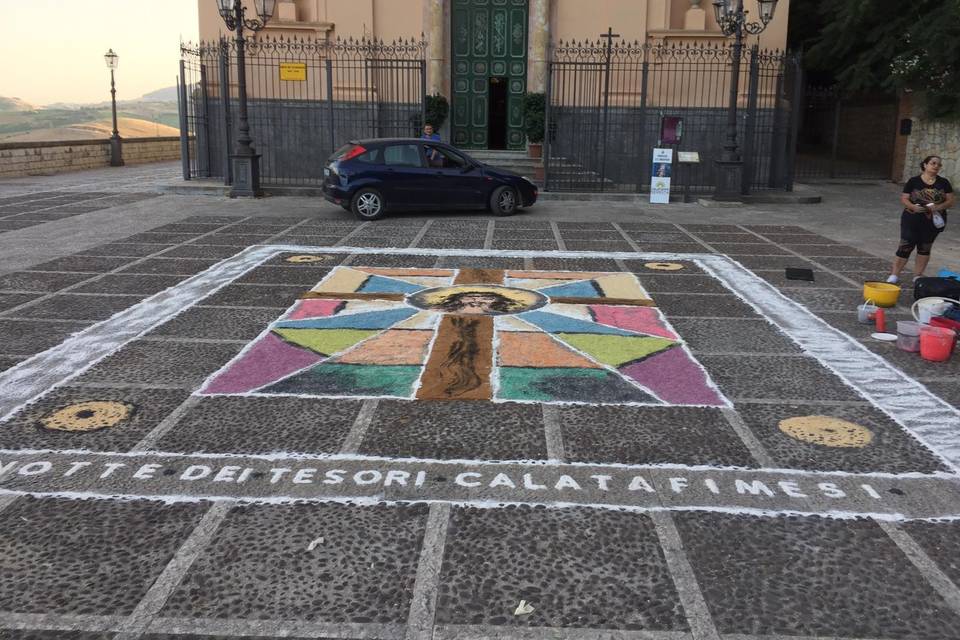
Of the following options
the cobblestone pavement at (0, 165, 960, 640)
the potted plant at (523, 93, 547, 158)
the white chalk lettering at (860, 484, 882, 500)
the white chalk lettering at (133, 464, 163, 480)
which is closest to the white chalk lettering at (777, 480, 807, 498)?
the cobblestone pavement at (0, 165, 960, 640)

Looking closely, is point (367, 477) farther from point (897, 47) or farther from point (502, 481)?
point (897, 47)

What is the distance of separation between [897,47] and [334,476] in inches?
940

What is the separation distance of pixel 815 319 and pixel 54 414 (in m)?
6.39

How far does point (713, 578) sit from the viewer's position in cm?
329

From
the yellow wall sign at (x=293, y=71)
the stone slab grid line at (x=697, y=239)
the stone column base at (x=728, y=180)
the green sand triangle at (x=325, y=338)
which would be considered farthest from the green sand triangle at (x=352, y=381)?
the yellow wall sign at (x=293, y=71)

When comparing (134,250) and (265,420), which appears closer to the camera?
(265,420)

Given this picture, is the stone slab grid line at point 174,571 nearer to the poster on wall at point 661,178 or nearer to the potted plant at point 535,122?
the poster on wall at point 661,178

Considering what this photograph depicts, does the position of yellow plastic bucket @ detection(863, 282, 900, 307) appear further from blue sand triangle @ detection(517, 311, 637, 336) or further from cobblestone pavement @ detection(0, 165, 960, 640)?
blue sand triangle @ detection(517, 311, 637, 336)

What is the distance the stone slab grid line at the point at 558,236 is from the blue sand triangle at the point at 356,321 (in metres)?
4.59

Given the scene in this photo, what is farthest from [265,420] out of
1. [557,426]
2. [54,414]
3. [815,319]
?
[815,319]

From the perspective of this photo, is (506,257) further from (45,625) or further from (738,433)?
(45,625)

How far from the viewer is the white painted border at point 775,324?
511 cm

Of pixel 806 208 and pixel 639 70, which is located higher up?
pixel 639 70

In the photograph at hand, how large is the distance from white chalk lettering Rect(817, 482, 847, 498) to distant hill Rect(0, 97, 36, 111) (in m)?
148
